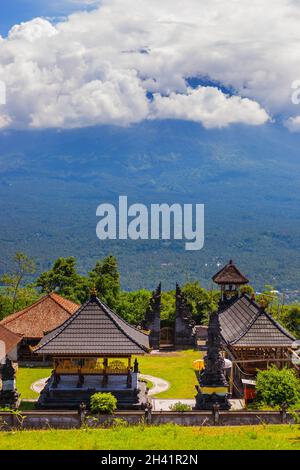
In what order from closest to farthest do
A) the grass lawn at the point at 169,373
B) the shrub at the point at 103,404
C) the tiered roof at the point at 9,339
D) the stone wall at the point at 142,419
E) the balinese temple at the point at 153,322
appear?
1. the stone wall at the point at 142,419
2. the shrub at the point at 103,404
3. the grass lawn at the point at 169,373
4. the tiered roof at the point at 9,339
5. the balinese temple at the point at 153,322

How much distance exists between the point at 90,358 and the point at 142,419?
18.5 feet

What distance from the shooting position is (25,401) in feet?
105

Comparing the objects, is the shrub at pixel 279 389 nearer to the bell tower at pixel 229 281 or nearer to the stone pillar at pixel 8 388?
the stone pillar at pixel 8 388

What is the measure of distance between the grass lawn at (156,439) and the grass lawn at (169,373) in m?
10.1

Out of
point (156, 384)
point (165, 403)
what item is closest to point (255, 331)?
point (165, 403)

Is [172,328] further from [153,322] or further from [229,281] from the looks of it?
[229,281]

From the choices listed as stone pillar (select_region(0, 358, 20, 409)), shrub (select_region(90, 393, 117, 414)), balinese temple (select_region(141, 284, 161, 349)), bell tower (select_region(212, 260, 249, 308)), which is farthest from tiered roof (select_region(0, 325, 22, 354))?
bell tower (select_region(212, 260, 249, 308))

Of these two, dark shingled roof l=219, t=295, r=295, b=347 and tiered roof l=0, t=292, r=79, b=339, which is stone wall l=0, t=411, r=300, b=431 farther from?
tiered roof l=0, t=292, r=79, b=339

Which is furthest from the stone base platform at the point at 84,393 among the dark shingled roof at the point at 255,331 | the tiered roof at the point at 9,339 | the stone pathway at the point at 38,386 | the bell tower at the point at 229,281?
the bell tower at the point at 229,281

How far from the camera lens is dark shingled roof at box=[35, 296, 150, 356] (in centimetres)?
2923

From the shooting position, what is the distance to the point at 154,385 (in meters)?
36.1

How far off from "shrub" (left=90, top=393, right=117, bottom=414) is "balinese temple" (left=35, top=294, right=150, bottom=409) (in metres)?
2.45

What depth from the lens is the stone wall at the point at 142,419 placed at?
84.4 feet
